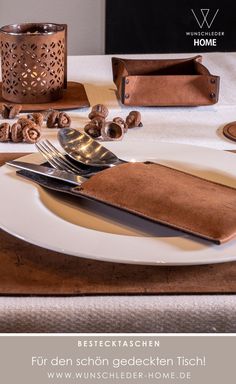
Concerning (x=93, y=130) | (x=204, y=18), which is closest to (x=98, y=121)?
(x=93, y=130)

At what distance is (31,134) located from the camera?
0.94 metres

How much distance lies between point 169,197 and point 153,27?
2311mm

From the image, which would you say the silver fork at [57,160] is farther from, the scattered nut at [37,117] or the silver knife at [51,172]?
the scattered nut at [37,117]

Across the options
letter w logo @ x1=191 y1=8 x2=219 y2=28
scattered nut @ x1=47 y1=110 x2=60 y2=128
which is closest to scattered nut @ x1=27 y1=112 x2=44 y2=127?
scattered nut @ x1=47 y1=110 x2=60 y2=128

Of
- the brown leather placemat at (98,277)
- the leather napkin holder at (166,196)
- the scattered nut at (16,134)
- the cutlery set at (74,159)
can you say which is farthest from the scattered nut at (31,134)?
the brown leather placemat at (98,277)

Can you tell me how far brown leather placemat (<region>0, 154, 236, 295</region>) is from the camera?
53 centimetres

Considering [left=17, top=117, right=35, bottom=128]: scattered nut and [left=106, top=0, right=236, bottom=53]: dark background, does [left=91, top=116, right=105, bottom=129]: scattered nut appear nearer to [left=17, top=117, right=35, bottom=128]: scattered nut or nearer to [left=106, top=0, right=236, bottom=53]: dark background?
[left=17, top=117, right=35, bottom=128]: scattered nut

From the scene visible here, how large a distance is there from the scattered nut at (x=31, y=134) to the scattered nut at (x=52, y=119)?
0.06 meters

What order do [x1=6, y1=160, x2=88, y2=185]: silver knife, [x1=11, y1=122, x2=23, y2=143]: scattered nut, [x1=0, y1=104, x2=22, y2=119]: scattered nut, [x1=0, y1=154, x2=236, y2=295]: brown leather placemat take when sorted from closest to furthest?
1. [x1=0, y1=154, x2=236, y2=295]: brown leather placemat
2. [x1=6, y1=160, x2=88, y2=185]: silver knife
3. [x1=11, y1=122, x2=23, y2=143]: scattered nut
4. [x1=0, y1=104, x2=22, y2=119]: scattered nut

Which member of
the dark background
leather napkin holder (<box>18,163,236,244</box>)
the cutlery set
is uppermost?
leather napkin holder (<box>18,163,236,244</box>)

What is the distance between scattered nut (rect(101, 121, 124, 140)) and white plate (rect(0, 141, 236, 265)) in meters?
0.20

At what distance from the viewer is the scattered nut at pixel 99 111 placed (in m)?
1.03

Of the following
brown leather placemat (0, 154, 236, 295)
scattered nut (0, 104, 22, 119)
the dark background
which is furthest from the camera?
the dark background

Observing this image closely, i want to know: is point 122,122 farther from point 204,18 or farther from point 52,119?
point 204,18
